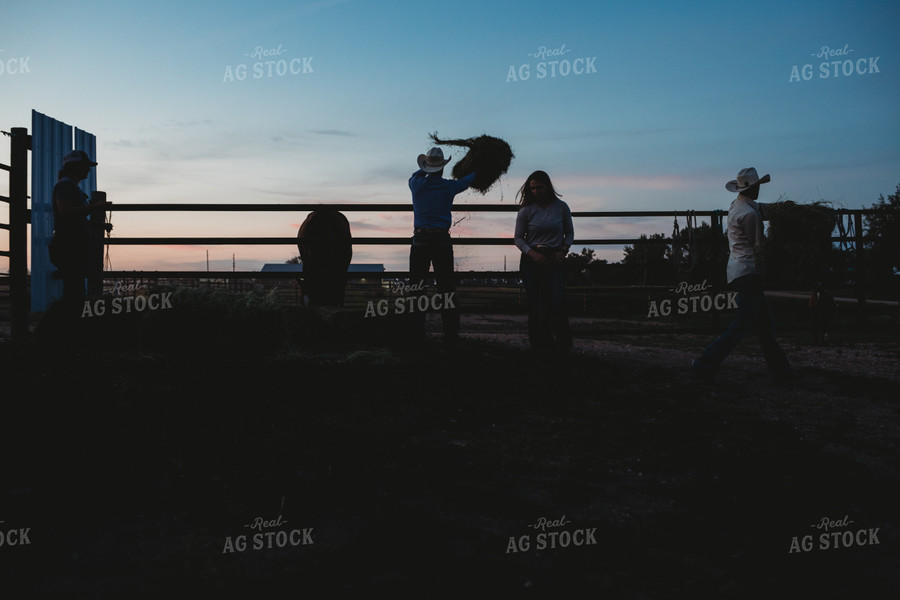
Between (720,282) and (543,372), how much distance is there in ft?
12.7

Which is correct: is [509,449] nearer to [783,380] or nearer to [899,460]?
[899,460]

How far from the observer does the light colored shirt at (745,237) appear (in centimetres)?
492

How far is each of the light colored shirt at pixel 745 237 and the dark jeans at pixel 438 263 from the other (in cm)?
227

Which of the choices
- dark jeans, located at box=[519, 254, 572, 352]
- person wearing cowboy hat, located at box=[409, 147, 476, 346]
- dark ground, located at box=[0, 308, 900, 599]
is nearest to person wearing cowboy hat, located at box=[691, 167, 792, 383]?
dark ground, located at box=[0, 308, 900, 599]

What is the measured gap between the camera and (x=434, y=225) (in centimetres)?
569

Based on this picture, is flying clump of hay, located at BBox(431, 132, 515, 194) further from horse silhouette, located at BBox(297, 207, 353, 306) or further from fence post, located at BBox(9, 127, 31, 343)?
fence post, located at BBox(9, 127, 31, 343)

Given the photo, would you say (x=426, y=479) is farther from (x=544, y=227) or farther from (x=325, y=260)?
(x=325, y=260)

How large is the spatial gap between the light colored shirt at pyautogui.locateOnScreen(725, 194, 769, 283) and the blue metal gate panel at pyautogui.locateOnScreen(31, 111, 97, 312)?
6621 mm

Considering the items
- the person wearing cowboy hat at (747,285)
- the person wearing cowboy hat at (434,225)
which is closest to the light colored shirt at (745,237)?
the person wearing cowboy hat at (747,285)

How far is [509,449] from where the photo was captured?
3119mm

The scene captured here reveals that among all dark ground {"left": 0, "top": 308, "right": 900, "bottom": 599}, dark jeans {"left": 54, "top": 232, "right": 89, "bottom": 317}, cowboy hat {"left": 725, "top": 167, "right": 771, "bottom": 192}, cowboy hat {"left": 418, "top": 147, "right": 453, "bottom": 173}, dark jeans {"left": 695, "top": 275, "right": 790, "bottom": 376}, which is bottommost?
dark ground {"left": 0, "top": 308, "right": 900, "bottom": 599}

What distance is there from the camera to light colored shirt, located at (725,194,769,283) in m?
4.92

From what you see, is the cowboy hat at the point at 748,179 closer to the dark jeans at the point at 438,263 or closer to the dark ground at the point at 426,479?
the dark ground at the point at 426,479

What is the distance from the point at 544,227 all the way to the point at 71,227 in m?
4.01
